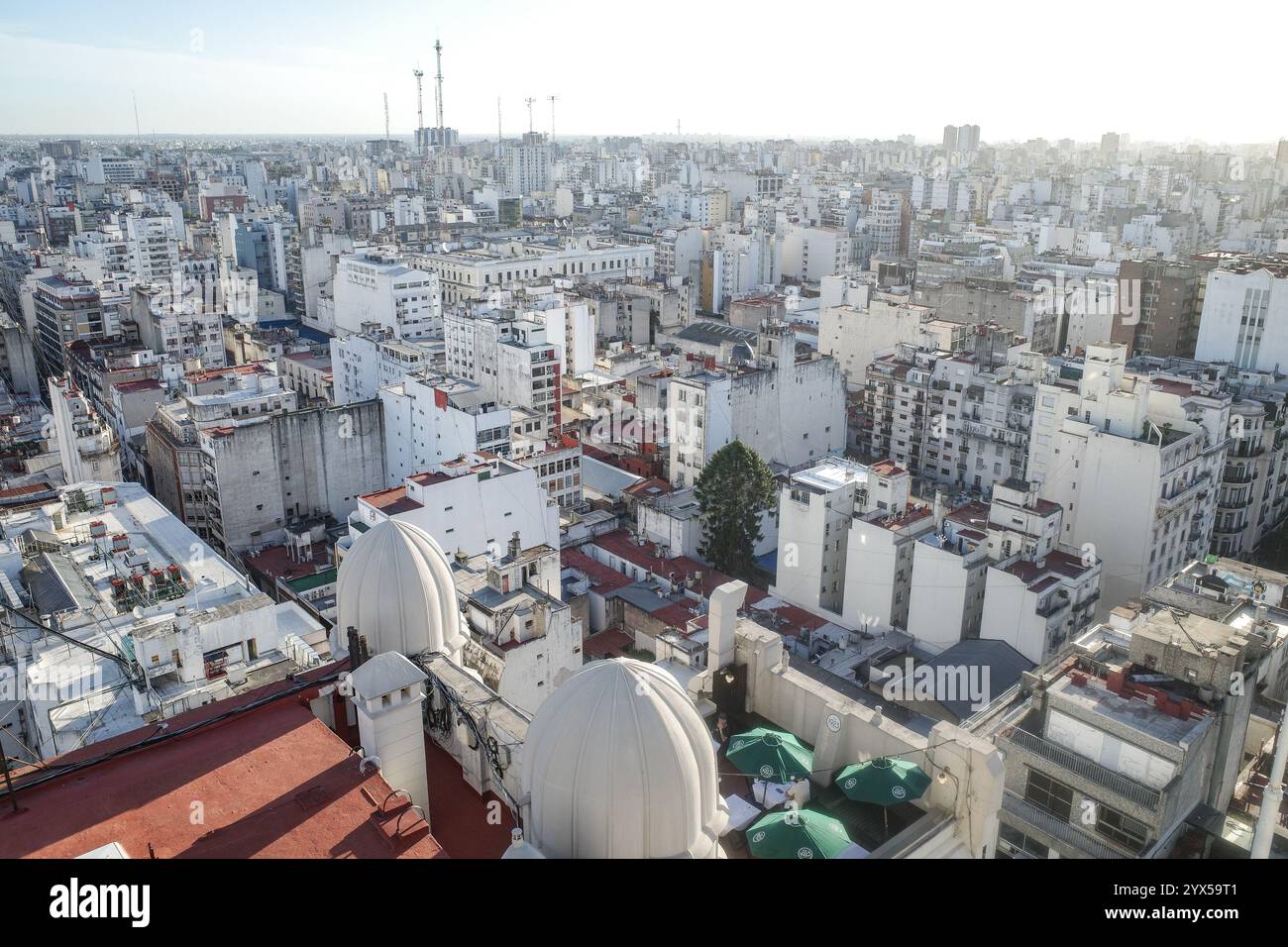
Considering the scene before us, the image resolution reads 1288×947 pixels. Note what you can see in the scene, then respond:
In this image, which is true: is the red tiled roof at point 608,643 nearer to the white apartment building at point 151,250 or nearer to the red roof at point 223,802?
the red roof at point 223,802

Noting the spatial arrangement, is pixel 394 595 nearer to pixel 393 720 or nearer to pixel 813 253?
pixel 393 720

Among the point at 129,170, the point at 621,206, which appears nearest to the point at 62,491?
the point at 621,206

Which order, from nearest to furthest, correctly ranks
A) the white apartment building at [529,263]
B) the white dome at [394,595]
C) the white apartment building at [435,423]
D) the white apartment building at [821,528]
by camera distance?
the white dome at [394,595]
the white apartment building at [821,528]
the white apartment building at [435,423]
the white apartment building at [529,263]

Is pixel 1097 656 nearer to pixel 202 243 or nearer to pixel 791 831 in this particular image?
pixel 791 831

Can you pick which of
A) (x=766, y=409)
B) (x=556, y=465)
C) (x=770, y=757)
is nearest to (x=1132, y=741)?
(x=770, y=757)

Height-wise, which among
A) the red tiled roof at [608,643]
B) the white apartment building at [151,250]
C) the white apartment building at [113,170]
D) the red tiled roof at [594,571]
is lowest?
the red tiled roof at [608,643]

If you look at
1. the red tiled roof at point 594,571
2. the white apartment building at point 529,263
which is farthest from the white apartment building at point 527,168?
the red tiled roof at point 594,571
